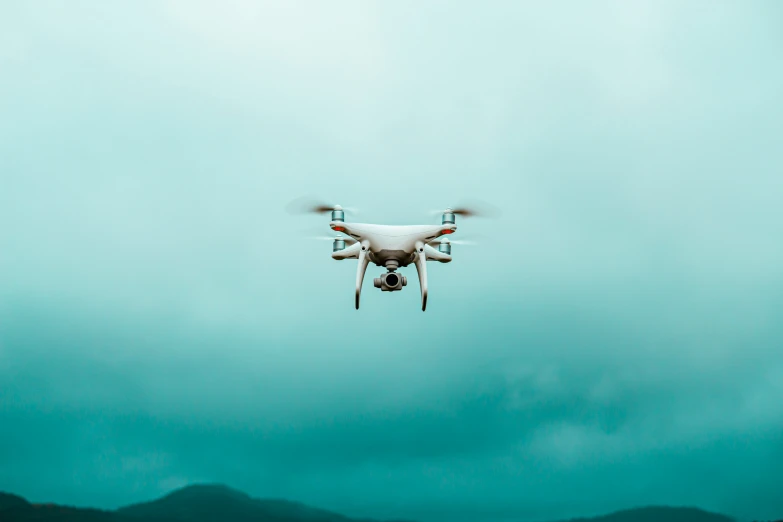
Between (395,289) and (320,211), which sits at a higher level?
(320,211)

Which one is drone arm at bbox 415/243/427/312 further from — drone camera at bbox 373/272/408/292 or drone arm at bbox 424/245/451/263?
drone camera at bbox 373/272/408/292

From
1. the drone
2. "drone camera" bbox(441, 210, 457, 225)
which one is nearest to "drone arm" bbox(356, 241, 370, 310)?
the drone

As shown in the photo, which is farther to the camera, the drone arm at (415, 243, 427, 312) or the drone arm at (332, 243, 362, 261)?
the drone arm at (332, 243, 362, 261)

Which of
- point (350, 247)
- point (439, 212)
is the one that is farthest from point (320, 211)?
point (439, 212)

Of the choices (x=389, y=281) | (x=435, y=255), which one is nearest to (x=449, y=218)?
(x=435, y=255)

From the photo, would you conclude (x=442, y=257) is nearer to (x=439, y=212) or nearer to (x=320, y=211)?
(x=439, y=212)

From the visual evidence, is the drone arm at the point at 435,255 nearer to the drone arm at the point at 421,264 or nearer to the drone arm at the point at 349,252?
the drone arm at the point at 421,264

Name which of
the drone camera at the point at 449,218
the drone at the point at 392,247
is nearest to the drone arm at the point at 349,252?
the drone at the point at 392,247
